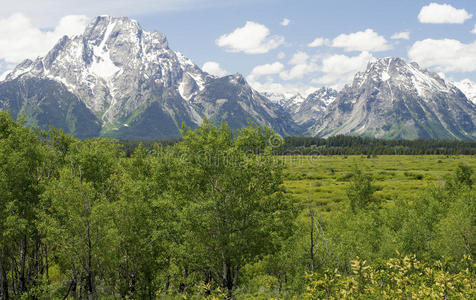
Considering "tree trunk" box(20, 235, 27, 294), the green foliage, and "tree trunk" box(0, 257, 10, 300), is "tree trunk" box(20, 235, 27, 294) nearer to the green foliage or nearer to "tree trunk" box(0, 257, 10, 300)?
"tree trunk" box(0, 257, 10, 300)

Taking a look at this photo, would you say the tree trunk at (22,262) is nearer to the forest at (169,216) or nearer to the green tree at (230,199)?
the forest at (169,216)

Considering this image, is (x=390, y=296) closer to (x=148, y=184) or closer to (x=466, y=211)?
(x=148, y=184)

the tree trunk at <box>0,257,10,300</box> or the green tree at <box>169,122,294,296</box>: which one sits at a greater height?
the green tree at <box>169,122,294,296</box>

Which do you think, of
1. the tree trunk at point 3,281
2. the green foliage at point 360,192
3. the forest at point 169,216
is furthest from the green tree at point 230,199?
the green foliage at point 360,192

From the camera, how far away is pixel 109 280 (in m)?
34.2

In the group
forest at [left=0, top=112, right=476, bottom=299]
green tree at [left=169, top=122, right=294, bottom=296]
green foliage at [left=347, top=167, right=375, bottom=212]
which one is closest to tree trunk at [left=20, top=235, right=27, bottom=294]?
forest at [left=0, top=112, right=476, bottom=299]

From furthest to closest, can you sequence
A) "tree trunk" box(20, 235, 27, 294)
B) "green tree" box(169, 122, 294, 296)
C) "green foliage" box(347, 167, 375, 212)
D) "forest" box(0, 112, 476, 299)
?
1. "green foliage" box(347, 167, 375, 212)
2. "tree trunk" box(20, 235, 27, 294)
3. "green tree" box(169, 122, 294, 296)
4. "forest" box(0, 112, 476, 299)

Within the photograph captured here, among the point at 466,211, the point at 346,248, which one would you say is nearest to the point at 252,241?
the point at 346,248

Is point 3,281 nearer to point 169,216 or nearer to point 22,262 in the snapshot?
point 22,262

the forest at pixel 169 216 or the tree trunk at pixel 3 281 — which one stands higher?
the forest at pixel 169 216

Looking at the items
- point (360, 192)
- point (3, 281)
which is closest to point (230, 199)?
point (3, 281)

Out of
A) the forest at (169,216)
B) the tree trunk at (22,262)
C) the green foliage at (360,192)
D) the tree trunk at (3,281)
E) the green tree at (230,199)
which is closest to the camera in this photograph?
the forest at (169,216)

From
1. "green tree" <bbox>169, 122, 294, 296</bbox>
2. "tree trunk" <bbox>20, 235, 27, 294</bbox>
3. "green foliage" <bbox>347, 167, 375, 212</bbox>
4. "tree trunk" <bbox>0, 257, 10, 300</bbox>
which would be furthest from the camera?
"green foliage" <bbox>347, 167, 375, 212</bbox>

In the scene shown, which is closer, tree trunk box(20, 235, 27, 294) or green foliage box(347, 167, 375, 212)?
tree trunk box(20, 235, 27, 294)
